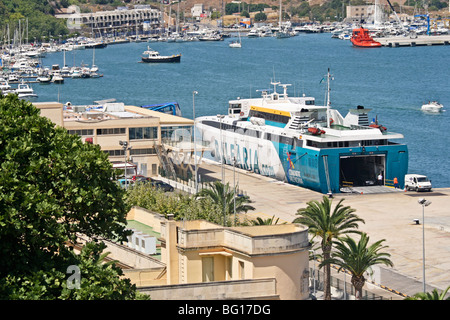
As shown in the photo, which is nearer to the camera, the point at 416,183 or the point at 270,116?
the point at 416,183

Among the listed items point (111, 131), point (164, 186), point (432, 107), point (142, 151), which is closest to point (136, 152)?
point (142, 151)

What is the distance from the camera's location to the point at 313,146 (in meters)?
71.6

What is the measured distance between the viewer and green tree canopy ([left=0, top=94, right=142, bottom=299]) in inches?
956

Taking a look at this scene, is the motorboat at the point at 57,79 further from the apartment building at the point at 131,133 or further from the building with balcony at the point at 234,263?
the building with balcony at the point at 234,263

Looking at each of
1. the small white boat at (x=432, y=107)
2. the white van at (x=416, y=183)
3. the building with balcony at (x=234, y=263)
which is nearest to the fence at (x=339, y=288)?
the building with balcony at (x=234, y=263)

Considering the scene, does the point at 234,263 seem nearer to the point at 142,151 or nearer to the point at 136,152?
the point at 136,152

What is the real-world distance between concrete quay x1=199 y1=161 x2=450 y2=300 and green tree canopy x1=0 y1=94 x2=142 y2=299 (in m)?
18.8

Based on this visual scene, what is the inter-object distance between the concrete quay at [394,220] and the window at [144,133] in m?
4.96

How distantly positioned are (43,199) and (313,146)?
47.6 m

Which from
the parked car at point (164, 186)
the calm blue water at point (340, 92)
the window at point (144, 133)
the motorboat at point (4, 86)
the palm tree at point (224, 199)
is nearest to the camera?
the palm tree at point (224, 199)

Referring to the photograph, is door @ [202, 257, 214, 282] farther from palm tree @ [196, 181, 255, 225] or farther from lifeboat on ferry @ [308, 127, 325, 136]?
lifeboat on ferry @ [308, 127, 325, 136]

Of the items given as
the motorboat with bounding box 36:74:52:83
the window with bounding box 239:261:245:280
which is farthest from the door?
the motorboat with bounding box 36:74:52:83

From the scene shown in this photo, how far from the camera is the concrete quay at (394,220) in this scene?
46.6m
